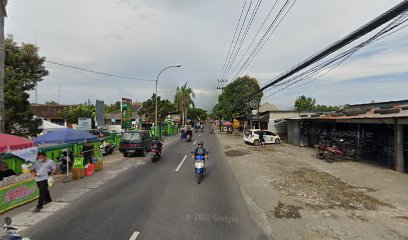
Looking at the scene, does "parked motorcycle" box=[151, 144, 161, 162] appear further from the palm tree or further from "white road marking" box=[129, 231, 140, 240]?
the palm tree

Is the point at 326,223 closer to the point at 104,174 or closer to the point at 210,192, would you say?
the point at 210,192

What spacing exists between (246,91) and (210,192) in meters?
36.7

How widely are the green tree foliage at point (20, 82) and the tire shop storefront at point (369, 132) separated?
18391 millimetres

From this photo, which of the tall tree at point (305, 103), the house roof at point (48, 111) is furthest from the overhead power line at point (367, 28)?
the tall tree at point (305, 103)

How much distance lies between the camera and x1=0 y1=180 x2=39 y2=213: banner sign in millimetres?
7328

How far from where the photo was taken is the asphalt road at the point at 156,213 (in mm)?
5828

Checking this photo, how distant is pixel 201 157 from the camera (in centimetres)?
1112

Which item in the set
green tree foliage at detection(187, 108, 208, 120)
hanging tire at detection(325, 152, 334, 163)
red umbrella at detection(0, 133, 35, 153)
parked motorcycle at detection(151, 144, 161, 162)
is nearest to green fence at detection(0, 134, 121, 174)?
red umbrella at detection(0, 133, 35, 153)

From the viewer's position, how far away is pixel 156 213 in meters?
7.09

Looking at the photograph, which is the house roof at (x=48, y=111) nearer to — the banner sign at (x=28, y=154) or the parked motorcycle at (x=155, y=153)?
the parked motorcycle at (x=155, y=153)

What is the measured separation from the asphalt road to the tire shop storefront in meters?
9.22

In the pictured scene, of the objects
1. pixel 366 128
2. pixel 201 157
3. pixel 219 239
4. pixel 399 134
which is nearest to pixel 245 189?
pixel 201 157

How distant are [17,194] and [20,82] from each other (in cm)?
928

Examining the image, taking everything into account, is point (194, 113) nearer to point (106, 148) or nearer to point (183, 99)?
point (183, 99)
